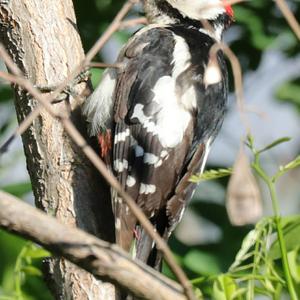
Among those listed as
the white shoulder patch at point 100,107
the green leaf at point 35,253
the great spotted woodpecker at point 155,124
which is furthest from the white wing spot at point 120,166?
the green leaf at point 35,253

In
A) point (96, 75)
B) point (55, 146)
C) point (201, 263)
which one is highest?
point (55, 146)

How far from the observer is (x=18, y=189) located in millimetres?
3436

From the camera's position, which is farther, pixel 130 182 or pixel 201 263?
pixel 201 263

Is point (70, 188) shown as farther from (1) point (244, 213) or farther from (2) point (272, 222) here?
(1) point (244, 213)

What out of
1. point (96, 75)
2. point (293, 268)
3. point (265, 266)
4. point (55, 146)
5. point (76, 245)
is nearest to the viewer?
point (76, 245)

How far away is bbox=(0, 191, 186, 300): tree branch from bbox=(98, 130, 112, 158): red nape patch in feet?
4.25

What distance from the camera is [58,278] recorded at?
2.50 m

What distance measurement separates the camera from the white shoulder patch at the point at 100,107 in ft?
9.14

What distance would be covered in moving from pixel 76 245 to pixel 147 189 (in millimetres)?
1269

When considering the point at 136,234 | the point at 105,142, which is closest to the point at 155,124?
the point at 105,142

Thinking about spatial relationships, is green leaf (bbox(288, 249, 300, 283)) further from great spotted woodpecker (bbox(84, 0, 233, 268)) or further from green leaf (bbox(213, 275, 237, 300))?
great spotted woodpecker (bbox(84, 0, 233, 268))

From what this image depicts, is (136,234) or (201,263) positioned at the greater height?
(136,234)

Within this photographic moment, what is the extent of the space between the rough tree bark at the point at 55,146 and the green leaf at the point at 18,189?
0.78 m

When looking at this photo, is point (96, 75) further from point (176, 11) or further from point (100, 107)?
point (100, 107)
